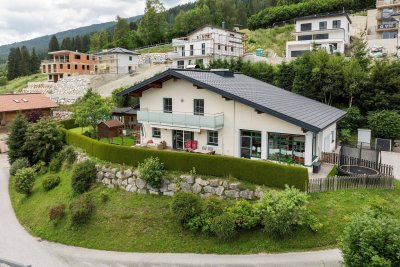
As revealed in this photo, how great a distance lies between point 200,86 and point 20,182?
15887mm

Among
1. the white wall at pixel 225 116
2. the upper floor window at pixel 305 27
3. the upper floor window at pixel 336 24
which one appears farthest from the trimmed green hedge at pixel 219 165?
the upper floor window at pixel 305 27

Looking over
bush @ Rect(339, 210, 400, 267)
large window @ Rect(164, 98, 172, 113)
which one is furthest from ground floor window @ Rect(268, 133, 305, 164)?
bush @ Rect(339, 210, 400, 267)

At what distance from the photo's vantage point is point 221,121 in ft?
82.3

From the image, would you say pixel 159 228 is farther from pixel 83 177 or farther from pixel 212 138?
pixel 212 138

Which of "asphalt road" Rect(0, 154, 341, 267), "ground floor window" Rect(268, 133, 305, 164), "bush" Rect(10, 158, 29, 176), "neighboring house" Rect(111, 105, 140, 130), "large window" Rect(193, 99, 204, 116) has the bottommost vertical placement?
"asphalt road" Rect(0, 154, 341, 267)

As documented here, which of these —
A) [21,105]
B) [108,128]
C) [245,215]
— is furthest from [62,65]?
[245,215]

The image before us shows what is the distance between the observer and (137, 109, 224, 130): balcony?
24531 millimetres

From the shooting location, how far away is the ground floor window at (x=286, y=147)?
23031 millimetres

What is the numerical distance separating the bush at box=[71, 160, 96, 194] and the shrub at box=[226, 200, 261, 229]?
11.4 meters

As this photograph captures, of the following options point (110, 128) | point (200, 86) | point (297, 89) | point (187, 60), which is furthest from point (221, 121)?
point (187, 60)

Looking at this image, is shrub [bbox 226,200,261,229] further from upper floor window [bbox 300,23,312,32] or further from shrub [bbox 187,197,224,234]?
upper floor window [bbox 300,23,312,32]

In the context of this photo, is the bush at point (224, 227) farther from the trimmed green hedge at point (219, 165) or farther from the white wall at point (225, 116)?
the white wall at point (225, 116)

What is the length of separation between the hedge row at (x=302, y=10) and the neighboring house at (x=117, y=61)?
35991 millimetres

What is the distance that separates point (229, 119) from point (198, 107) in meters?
3.02
